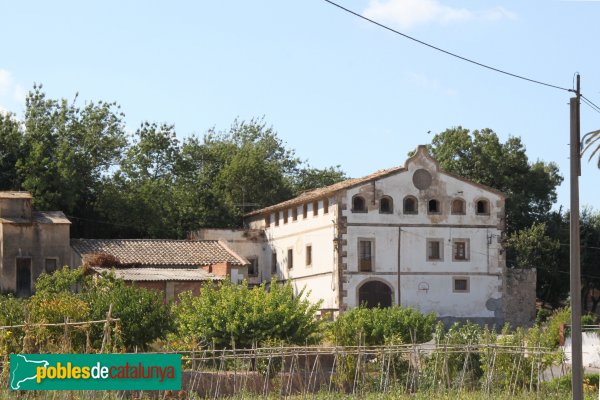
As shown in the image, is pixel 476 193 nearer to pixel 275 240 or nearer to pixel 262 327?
pixel 275 240

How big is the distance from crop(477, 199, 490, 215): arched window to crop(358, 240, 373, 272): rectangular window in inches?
188

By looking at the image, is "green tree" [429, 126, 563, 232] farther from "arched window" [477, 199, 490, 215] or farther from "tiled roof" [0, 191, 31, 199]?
"tiled roof" [0, 191, 31, 199]

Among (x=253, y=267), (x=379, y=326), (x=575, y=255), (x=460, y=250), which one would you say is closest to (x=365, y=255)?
(x=460, y=250)

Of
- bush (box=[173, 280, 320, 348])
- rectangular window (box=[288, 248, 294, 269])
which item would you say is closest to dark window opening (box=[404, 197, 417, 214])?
rectangular window (box=[288, 248, 294, 269])

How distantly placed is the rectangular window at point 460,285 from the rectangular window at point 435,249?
1072 mm

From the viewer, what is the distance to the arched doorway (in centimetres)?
4100

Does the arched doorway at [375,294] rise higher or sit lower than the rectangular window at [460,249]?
lower

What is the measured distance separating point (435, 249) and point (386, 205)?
262cm

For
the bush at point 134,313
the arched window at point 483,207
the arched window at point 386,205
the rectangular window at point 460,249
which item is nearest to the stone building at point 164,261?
the arched window at point 386,205

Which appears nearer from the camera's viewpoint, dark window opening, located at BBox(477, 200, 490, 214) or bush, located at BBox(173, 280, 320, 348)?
bush, located at BBox(173, 280, 320, 348)

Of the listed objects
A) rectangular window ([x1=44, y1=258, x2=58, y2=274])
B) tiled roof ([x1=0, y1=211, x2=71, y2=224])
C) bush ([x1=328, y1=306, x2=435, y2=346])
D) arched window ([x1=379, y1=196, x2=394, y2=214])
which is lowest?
bush ([x1=328, y1=306, x2=435, y2=346])

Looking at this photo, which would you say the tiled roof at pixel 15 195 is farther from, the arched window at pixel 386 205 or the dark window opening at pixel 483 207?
the dark window opening at pixel 483 207

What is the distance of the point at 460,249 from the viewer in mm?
42406

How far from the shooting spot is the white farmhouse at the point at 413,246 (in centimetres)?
Answer: 4100
